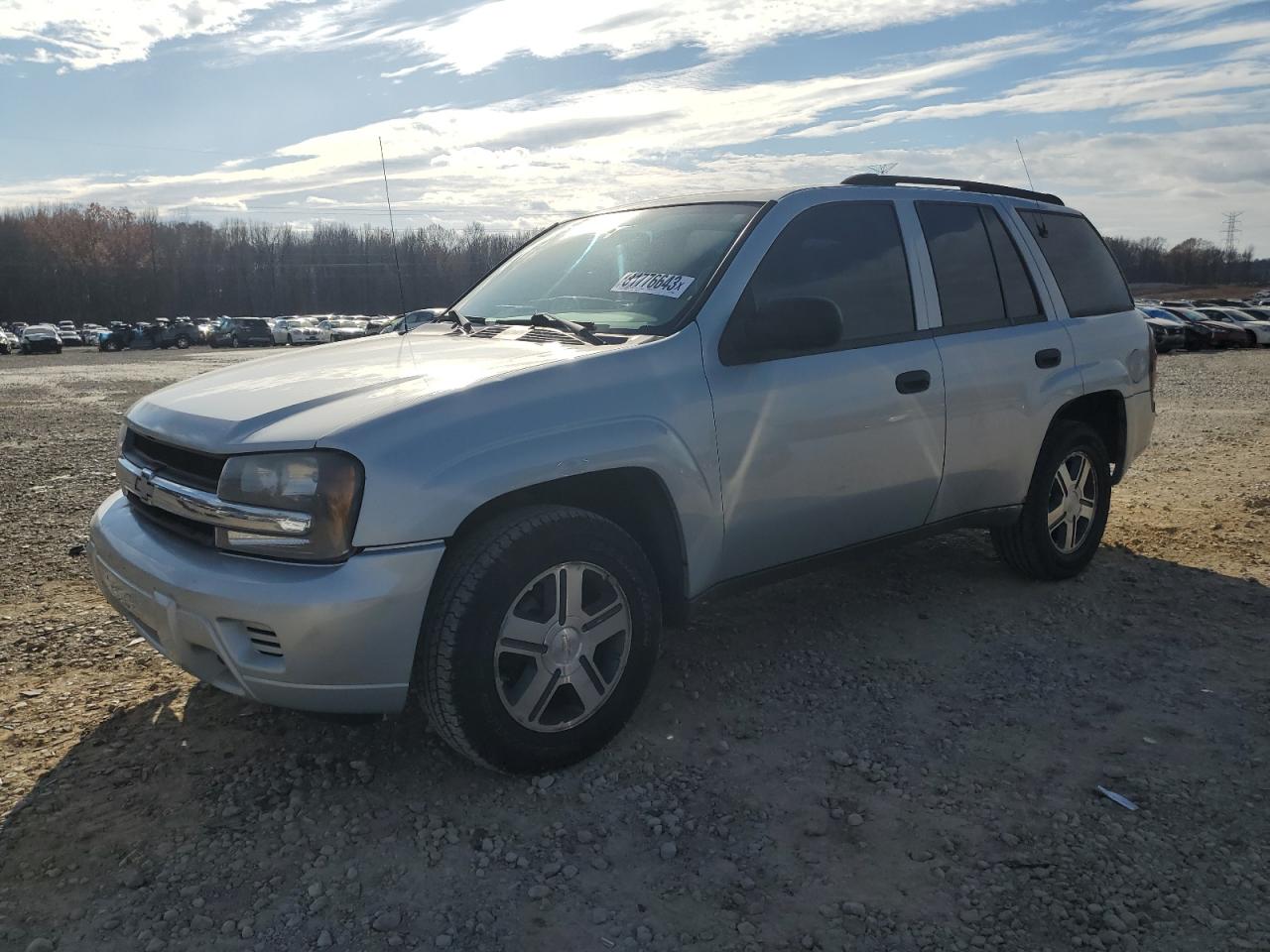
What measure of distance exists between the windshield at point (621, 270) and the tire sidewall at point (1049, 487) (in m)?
2.04

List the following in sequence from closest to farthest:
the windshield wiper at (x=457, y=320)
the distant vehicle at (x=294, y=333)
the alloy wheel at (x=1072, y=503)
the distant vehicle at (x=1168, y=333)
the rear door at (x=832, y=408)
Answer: the rear door at (x=832, y=408)
the windshield wiper at (x=457, y=320)
the alloy wheel at (x=1072, y=503)
the distant vehicle at (x=1168, y=333)
the distant vehicle at (x=294, y=333)

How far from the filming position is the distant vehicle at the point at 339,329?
49.0m

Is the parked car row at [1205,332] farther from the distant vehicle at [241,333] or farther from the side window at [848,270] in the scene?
the distant vehicle at [241,333]

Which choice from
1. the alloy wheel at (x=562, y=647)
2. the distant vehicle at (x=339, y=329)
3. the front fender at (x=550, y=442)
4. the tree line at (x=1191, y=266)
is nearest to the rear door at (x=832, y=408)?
the front fender at (x=550, y=442)

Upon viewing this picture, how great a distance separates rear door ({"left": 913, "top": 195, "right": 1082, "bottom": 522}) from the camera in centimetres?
422

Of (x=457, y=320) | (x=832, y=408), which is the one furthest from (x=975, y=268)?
(x=457, y=320)

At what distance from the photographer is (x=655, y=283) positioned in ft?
12.0

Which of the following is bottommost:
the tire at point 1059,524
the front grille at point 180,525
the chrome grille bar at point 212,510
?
the tire at point 1059,524

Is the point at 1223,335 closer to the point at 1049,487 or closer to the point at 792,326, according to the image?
the point at 1049,487

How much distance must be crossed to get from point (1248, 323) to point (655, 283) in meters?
38.0

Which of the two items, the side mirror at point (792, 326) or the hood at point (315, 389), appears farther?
the side mirror at point (792, 326)

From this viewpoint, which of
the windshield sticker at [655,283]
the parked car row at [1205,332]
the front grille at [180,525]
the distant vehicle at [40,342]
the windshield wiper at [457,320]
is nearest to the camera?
the front grille at [180,525]

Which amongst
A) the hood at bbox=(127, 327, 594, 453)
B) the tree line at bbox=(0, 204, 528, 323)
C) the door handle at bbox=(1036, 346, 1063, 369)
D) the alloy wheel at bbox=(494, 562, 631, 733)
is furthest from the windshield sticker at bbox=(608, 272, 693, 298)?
the tree line at bbox=(0, 204, 528, 323)

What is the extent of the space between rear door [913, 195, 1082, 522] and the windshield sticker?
1233 millimetres
